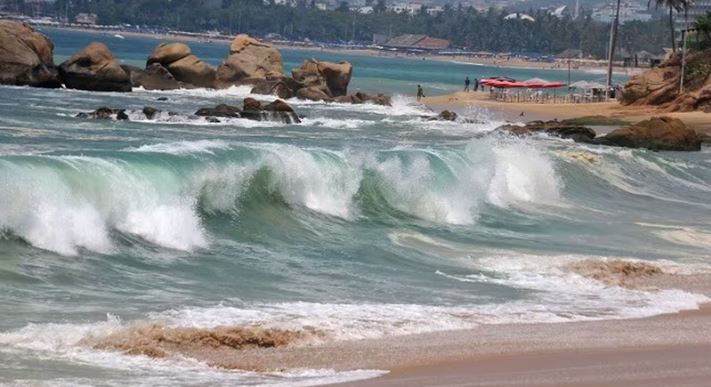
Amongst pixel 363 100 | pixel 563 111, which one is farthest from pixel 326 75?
pixel 563 111

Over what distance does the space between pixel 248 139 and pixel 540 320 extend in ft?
85.3

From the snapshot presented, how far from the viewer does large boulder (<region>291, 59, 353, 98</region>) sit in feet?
241

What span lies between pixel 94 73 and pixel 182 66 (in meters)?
8.99

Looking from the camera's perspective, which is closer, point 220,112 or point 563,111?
point 220,112

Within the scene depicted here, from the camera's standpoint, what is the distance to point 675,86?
67.5 metres

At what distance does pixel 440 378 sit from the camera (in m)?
12.8

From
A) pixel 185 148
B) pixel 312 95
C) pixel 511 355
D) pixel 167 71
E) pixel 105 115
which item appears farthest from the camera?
pixel 167 71

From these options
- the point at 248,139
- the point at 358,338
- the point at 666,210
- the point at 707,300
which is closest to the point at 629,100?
the point at 248,139

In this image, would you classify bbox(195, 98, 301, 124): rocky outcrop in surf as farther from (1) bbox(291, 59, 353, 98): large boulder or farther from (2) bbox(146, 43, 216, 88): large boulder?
(1) bbox(291, 59, 353, 98): large boulder

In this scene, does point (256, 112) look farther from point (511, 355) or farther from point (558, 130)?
point (511, 355)

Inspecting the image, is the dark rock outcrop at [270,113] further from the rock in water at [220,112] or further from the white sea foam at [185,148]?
the white sea foam at [185,148]

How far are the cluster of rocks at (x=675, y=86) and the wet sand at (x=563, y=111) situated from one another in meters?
0.77

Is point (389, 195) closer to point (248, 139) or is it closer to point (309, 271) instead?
point (309, 271)

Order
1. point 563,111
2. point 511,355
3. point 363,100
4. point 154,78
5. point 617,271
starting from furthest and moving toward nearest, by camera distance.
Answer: point 363,100 → point 154,78 → point 563,111 → point 617,271 → point 511,355
